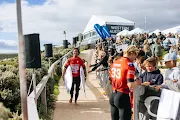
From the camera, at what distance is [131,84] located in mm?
4570

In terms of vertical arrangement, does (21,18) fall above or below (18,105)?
above

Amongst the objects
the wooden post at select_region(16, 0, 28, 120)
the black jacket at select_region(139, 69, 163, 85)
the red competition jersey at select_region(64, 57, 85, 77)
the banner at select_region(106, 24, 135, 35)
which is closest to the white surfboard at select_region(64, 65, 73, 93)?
the red competition jersey at select_region(64, 57, 85, 77)

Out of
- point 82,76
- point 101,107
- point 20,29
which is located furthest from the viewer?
point 82,76

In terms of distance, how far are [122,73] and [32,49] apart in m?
1.78

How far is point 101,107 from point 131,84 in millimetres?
4087

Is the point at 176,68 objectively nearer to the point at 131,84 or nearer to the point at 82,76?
the point at 131,84

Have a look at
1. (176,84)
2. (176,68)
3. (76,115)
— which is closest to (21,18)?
(176,84)

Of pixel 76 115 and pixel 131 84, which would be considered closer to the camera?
pixel 131 84

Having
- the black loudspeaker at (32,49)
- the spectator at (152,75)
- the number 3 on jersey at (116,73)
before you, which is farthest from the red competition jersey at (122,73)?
the black loudspeaker at (32,49)

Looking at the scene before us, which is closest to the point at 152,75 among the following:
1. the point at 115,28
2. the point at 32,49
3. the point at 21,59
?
the point at 32,49

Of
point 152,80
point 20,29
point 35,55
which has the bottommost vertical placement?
point 152,80

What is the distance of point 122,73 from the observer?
190 inches

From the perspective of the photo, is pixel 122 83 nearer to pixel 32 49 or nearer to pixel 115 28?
pixel 32 49

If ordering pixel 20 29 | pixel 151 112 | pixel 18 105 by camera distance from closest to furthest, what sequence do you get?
pixel 20 29
pixel 151 112
pixel 18 105
